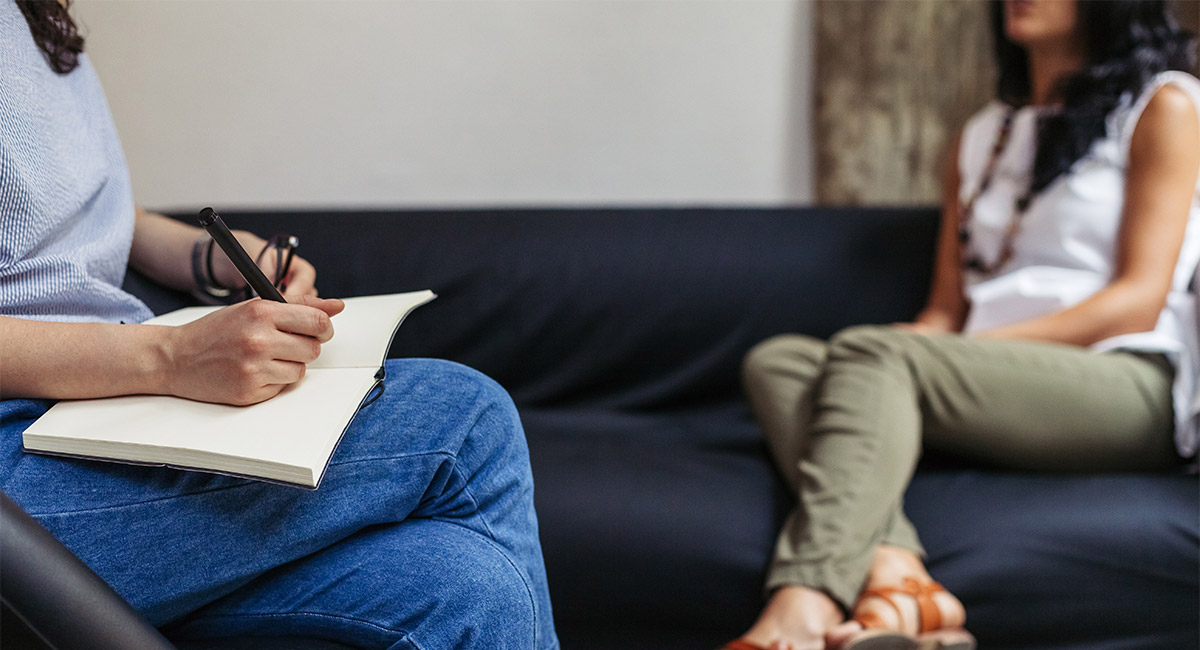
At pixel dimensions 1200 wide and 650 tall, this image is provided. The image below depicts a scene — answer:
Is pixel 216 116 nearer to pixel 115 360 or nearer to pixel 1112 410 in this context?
pixel 115 360

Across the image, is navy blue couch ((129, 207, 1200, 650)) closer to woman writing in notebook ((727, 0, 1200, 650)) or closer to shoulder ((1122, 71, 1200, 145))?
woman writing in notebook ((727, 0, 1200, 650))

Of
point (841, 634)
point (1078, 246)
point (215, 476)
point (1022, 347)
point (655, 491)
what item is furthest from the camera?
point (1078, 246)

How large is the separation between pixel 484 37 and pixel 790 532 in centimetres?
113

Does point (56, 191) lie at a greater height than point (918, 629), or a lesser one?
greater

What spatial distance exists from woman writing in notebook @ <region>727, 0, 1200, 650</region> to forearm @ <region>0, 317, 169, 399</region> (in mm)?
621

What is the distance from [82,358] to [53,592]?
0.14 meters

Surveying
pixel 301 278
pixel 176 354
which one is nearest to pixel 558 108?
pixel 301 278

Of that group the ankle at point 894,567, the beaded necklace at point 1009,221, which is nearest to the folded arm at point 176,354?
the ankle at point 894,567

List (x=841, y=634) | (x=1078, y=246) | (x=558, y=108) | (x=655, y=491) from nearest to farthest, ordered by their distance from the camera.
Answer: (x=841, y=634) < (x=655, y=491) < (x=1078, y=246) < (x=558, y=108)

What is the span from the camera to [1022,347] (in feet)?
3.50

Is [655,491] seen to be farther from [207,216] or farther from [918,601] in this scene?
[207,216]

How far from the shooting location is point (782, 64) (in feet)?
5.76

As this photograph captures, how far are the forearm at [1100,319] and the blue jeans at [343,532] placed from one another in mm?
861

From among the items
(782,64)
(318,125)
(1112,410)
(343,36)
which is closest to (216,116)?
(343,36)
